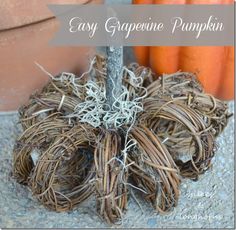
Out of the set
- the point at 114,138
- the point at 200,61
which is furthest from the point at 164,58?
the point at 114,138

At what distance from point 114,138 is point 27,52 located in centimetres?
38

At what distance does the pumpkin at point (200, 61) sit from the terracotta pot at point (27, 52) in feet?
0.65

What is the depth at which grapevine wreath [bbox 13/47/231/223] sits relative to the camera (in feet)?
3.18

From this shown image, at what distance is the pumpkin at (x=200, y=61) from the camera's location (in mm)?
1207

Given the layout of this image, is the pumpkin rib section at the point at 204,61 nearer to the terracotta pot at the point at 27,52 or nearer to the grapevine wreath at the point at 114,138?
the grapevine wreath at the point at 114,138

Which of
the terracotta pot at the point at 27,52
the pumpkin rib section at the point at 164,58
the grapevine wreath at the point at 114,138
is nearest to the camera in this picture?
the grapevine wreath at the point at 114,138

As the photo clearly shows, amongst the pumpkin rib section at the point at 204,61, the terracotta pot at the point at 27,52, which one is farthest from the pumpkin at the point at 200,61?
the terracotta pot at the point at 27,52

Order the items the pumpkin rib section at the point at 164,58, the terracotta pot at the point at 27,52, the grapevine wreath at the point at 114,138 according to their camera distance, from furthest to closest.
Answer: the pumpkin rib section at the point at 164,58
the terracotta pot at the point at 27,52
the grapevine wreath at the point at 114,138

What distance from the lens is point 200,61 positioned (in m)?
1.21

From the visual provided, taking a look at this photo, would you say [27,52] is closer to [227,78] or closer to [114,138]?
[114,138]

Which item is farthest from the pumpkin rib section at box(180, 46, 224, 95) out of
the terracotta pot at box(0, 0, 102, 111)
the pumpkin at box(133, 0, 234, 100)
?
the terracotta pot at box(0, 0, 102, 111)

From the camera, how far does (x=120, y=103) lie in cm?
104

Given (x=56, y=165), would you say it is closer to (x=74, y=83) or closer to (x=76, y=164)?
(x=76, y=164)

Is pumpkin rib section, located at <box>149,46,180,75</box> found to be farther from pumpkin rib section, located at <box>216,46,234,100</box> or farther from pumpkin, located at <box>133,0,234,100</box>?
pumpkin rib section, located at <box>216,46,234,100</box>
